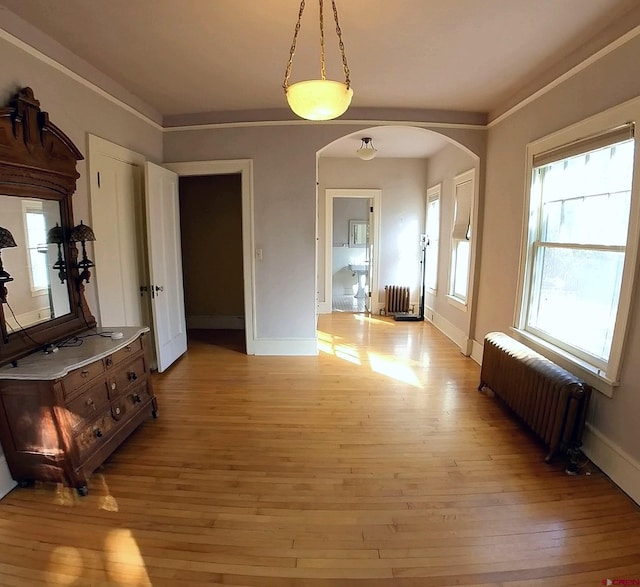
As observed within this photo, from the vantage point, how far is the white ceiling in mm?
2137

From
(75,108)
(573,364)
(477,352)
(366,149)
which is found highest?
(366,149)

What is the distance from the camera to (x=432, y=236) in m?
6.29

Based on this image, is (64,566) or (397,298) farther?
(397,298)

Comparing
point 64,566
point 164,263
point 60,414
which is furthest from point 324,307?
point 64,566

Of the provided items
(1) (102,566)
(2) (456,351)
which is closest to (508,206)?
(2) (456,351)

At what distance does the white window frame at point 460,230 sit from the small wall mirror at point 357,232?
3.57 meters

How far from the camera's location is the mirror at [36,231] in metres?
2.13

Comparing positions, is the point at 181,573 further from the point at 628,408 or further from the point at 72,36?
the point at 72,36

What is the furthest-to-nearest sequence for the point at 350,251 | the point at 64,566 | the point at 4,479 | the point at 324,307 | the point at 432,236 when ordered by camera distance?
the point at 350,251 → the point at 324,307 → the point at 432,236 → the point at 4,479 → the point at 64,566

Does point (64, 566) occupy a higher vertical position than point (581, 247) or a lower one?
lower

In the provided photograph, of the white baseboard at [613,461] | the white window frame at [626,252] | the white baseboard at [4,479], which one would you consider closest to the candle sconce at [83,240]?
the white baseboard at [4,479]

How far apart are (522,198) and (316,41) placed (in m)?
2.23

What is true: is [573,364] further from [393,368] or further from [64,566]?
[64,566]

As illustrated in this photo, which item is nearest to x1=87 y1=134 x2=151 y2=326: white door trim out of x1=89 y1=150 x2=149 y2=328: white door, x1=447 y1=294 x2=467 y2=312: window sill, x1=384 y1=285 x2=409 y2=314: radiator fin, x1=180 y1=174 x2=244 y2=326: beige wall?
x1=89 y1=150 x2=149 y2=328: white door
